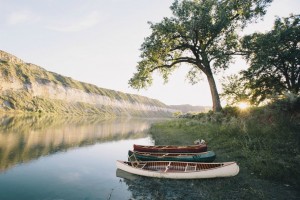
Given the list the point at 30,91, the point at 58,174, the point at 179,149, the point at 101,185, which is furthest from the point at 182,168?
the point at 30,91

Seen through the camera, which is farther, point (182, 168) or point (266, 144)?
point (266, 144)

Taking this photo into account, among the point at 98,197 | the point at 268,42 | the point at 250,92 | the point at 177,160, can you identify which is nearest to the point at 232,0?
the point at 268,42

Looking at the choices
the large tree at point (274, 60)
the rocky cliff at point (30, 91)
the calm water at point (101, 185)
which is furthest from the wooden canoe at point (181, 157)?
the rocky cliff at point (30, 91)

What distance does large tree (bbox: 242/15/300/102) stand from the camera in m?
29.6

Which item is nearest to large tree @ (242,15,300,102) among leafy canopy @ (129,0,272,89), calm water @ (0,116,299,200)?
leafy canopy @ (129,0,272,89)

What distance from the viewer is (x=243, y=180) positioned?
1418 centimetres

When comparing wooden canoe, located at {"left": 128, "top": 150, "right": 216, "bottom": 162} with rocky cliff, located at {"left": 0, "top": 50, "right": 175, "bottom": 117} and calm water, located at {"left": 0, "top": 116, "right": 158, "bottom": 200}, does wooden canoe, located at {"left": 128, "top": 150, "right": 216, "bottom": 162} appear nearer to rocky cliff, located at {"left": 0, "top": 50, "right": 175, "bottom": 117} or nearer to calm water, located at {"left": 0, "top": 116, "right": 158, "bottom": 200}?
calm water, located at {"left": 0, "top": 116, "right": 158, "bottom": 200}

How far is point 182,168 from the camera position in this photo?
55.9ft

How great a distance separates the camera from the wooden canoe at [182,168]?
1449cm

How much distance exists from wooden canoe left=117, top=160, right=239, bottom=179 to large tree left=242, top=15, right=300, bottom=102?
58.3ft

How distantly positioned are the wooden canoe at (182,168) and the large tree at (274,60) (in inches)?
699

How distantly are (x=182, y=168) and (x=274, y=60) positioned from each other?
21415 mm

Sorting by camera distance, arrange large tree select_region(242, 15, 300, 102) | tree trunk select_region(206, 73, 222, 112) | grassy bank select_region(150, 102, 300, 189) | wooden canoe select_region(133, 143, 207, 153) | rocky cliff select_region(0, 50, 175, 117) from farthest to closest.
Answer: rocky cliff select_region(0, 50, 175, 117) < tree trunk select_region(206, 73, 222, 112) < large tree select_region(242, 15, 300, 102) < wooden canoe select_region(133, 143, 207, 153) < grassy bank select_region(150, 102, 300, 189)

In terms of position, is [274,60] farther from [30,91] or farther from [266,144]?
[30,91]
